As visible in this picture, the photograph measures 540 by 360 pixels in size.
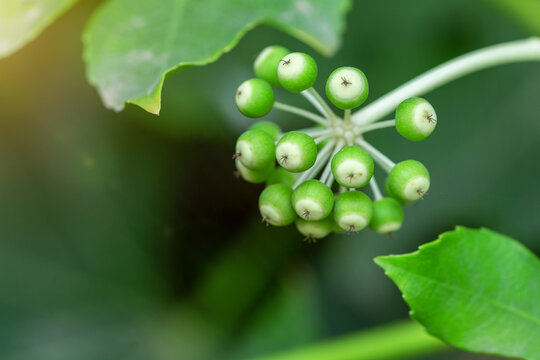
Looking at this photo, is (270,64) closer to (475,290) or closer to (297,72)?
(297,72)

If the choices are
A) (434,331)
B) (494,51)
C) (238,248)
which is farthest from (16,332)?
(494,51)

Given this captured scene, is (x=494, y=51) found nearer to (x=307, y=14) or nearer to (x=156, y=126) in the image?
(x=307, y=14)

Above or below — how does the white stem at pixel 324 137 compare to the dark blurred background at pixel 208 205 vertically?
below

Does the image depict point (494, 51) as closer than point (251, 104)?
No

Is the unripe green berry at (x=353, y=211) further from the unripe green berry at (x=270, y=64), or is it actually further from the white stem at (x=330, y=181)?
the unripe green berry at (x=270, y=64)

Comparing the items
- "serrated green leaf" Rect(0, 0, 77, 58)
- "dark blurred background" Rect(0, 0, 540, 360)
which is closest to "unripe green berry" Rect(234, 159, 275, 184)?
"serrated green leaf" Rect(0, 0, 77, 58)

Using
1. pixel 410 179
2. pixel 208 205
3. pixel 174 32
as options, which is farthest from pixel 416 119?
pixel 208 205

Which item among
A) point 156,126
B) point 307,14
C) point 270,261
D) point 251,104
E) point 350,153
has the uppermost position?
point 156,126

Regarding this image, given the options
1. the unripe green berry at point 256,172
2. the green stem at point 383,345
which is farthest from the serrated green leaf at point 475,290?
the green stem at point 383,345
